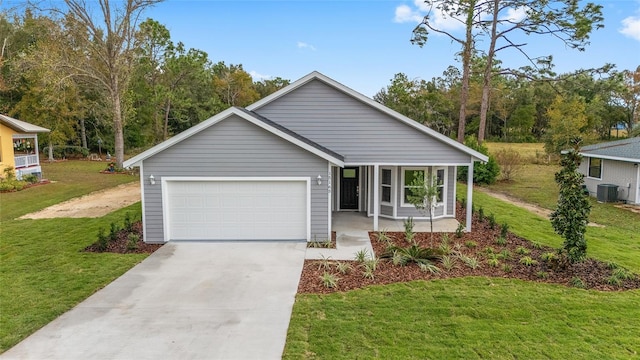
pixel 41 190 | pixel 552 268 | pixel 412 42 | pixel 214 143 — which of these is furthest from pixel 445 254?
pixel 41 190

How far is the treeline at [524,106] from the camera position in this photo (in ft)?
112

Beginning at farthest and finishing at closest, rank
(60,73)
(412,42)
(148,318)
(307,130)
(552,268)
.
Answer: (60,73), (412,42), (307,130), (552,268), (148,318)

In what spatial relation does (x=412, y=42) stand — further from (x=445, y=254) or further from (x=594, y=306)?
(x=594, y=306)

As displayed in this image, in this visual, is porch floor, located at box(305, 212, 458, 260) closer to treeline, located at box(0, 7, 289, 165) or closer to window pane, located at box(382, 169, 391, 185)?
window pane, located at box(382, 169, 391, 185)

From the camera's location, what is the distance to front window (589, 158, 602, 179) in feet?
67.1

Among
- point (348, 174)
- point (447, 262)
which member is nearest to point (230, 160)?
point (348, 174)

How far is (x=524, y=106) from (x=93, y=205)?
177ft

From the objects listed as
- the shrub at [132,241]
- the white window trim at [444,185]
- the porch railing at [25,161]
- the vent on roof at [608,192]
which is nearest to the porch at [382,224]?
the white window trim at [444,185]

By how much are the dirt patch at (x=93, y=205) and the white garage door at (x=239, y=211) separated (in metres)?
5.82

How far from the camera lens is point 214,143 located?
1134 centimetres

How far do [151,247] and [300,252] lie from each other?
13.4 feet

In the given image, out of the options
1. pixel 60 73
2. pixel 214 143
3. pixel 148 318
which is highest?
pixel 60 73

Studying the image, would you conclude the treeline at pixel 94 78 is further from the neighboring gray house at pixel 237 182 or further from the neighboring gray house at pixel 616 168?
the neighboring gray house at pixel 616 168

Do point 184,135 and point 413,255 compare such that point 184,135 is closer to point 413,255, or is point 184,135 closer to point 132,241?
point 132,241
